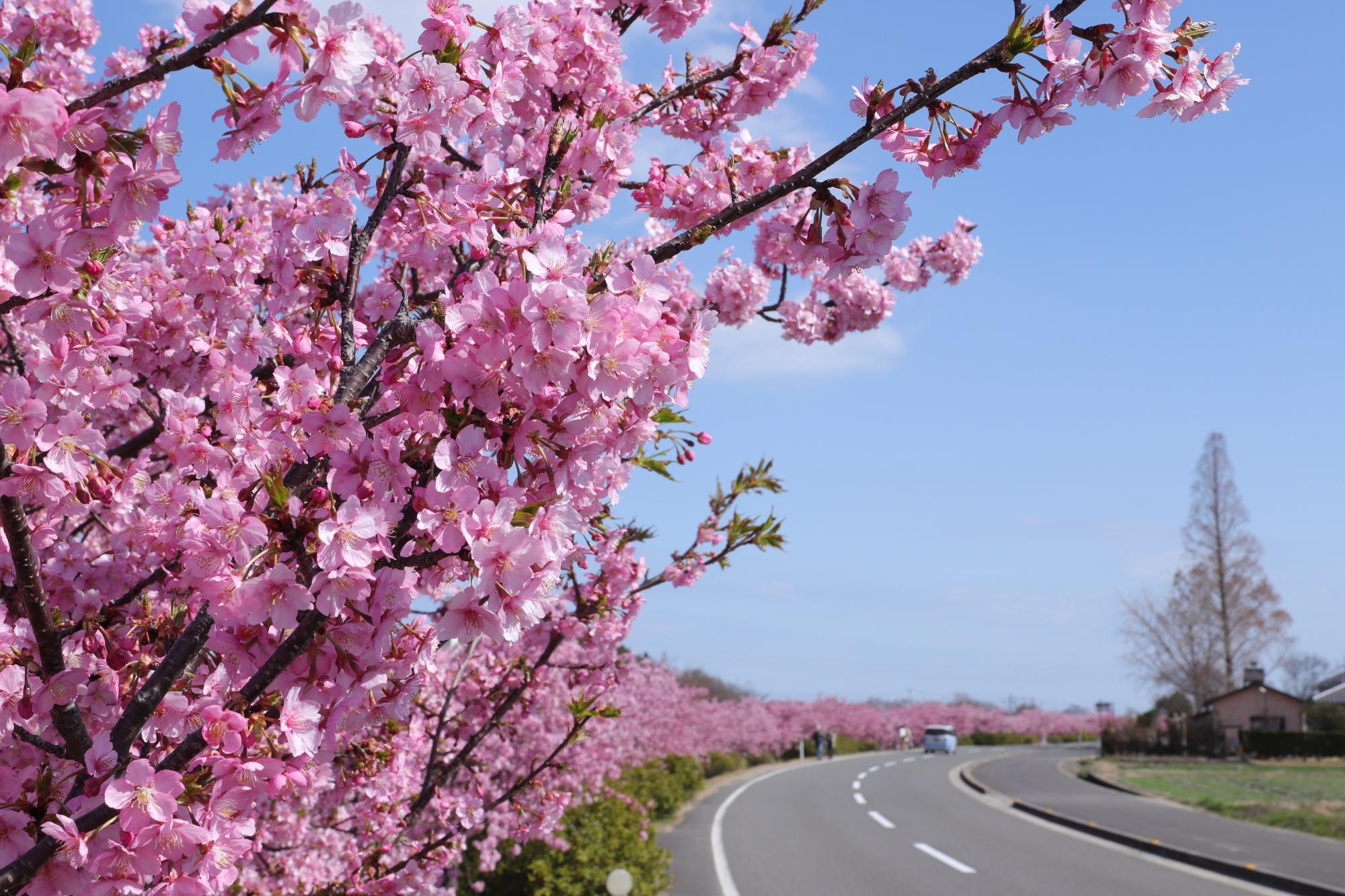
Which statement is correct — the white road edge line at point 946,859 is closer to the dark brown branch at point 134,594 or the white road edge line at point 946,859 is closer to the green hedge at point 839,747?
the dark brown branch at point 134,594

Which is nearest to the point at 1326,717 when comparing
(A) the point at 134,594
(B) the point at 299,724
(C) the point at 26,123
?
(A) the point at 134,594

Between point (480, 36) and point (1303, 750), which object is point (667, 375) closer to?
point (480, 36)

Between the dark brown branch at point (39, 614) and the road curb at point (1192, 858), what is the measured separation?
40.5 ft

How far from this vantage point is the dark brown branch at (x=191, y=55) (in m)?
1.74

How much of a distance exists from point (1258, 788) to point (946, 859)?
14.4 m

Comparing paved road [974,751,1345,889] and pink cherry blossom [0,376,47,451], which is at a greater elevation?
pink cherry blossom [0,376,47,451]

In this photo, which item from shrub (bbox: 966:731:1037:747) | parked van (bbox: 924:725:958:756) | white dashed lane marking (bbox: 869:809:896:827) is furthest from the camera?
shrub (bbox: 966:731:1037:747)

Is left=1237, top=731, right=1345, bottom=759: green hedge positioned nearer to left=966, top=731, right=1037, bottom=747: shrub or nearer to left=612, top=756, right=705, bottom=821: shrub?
left=966, top=731, right=1037, bottom=747: shrub

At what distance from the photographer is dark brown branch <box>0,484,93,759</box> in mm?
2160

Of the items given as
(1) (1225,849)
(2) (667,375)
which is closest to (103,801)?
(2) (667,375)

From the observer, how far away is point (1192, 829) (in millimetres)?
16141

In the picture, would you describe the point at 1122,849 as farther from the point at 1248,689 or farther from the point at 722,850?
the point at 1248,689

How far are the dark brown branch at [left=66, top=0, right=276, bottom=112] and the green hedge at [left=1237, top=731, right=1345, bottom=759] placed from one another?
46.4 meters

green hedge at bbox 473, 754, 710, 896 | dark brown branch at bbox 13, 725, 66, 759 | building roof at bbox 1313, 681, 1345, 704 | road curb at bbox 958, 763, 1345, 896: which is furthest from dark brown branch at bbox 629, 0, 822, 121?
building roof at bbox 1313, 681, 1345, 704
